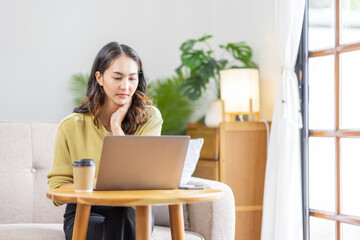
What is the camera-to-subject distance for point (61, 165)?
1969 mm

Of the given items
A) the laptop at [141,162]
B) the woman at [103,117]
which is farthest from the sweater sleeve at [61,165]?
the laptop at [141,162]

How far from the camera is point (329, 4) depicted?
2963 mm

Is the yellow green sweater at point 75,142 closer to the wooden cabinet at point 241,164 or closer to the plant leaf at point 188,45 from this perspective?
the wooden cabinet at point 241,164

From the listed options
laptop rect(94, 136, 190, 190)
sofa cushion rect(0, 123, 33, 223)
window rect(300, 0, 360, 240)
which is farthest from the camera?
window rect(300, 0, 360, 240)

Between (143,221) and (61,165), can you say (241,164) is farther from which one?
(143,221)

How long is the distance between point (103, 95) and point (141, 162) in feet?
2.14

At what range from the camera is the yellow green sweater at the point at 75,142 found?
1959 millimetres

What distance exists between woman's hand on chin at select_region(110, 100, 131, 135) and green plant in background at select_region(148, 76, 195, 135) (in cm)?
156

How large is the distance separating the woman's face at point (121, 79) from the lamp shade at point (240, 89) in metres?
1.39

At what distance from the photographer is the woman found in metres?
1.98

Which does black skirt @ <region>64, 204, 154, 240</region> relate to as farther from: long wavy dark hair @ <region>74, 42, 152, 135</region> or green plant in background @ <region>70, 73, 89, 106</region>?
green plant in background @ <region>70, 73, 89, 106</region>

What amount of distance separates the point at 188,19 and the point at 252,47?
1.97 feet

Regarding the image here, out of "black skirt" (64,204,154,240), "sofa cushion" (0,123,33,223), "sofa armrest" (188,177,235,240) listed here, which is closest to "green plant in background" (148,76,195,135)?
"sofa cushion" (0,123,33,223)

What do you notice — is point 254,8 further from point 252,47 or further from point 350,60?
point 350,60
